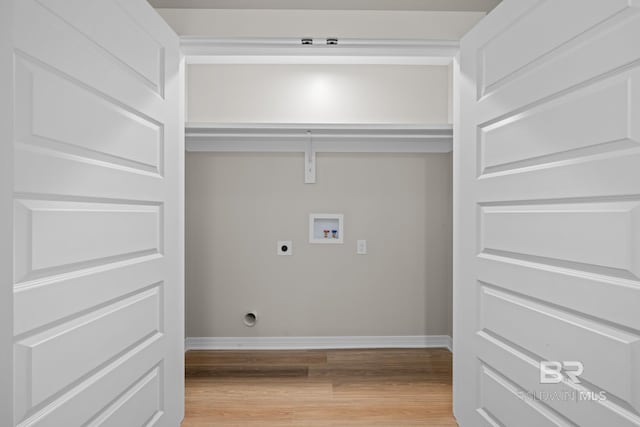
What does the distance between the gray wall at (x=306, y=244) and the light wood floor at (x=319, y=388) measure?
0.73ft

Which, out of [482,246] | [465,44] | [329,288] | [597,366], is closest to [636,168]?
[597,366]

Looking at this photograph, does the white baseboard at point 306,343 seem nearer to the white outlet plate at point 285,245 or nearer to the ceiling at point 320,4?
the white outlet plate at point 285,245

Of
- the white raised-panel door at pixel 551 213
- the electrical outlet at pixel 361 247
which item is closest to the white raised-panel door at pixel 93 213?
the white raised-panel door at pixel 551 213

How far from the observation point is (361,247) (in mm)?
2869

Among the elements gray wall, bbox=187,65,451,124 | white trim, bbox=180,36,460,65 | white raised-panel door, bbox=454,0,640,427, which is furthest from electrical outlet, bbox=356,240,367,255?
white trim, bbox=180,36,460,65

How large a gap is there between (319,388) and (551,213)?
5.46 feet

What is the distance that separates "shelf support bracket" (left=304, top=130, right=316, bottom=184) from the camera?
2783 mm

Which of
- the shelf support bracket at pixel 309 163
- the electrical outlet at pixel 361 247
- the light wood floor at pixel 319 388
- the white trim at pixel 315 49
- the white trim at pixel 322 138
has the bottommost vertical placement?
the light wood floor at pixel 319 388

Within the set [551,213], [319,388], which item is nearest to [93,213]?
[551,213]

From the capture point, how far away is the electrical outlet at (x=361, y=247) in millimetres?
2867

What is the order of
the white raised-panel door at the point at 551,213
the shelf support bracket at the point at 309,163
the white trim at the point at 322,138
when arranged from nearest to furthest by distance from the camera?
the white raised-panel door at the point at 551,213 < the white trim at the point at 322,138 < the shelf support bracket at the point at 309,163

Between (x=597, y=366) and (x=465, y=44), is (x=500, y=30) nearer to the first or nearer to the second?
(x=465, y=44)

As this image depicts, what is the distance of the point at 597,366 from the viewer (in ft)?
3.36

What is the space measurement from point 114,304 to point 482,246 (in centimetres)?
144
